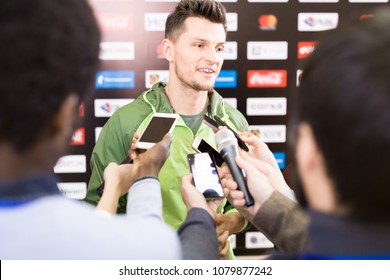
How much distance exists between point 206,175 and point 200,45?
807 millimetres

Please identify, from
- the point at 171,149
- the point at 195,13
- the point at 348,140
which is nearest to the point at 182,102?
the point at 171,149

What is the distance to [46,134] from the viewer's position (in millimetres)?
653

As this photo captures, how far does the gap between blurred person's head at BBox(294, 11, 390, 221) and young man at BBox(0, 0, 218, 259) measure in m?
0.25

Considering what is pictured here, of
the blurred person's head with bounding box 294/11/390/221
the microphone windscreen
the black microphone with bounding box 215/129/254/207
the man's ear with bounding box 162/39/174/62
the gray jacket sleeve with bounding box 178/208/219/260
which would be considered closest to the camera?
the blurred person's head with bounding box 294/11/390/221

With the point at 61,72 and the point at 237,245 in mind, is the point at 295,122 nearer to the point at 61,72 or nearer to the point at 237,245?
the point at 61,72

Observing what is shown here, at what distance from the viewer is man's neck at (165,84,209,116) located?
6.36 feet

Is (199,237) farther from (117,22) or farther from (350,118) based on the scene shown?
(117,22)

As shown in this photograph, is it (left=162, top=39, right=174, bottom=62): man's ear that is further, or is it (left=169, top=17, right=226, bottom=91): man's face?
(left=162, top=39, right=174, bottom=62): man's ear

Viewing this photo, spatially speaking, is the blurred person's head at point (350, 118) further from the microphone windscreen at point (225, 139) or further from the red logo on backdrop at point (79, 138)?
the red logo on backdrop at point (79, 138)

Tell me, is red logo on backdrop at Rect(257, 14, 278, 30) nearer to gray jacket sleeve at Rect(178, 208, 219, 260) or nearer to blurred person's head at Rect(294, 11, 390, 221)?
gray jacket sleeve at Rect(178, 208, 219, 260)

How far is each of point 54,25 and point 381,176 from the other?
43cm

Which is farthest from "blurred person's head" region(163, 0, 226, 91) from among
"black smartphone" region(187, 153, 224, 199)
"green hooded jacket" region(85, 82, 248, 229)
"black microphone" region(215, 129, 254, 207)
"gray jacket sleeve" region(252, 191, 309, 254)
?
"gray jacket sleeve" region(252, 191, 309, 254)

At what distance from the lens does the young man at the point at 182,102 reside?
1.79 meters

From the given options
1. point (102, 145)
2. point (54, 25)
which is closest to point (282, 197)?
point (54, 25)
